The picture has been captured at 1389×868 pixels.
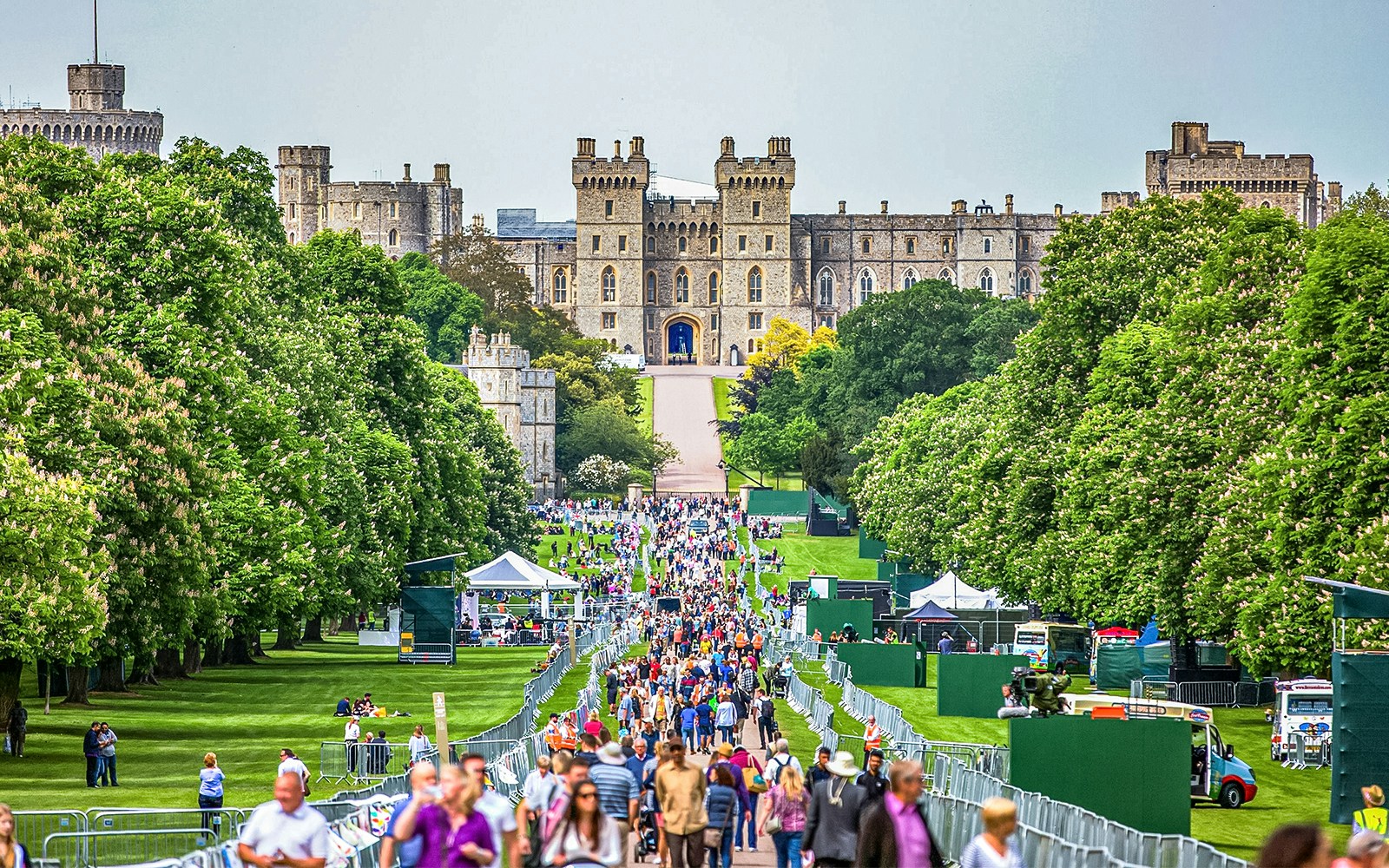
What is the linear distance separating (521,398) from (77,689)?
81.9 meters

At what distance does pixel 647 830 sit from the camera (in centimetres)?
2033

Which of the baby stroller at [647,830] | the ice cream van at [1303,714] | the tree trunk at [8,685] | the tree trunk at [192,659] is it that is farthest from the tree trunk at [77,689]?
the baby stroller at [647,830]

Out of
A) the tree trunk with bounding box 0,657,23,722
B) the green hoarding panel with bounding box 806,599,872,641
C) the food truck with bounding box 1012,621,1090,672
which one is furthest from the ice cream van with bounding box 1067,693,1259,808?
the green hoarding panel with bounding box 806,599,872,641

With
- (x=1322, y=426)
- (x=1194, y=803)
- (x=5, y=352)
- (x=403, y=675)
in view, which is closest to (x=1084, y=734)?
(x=1194, y=803)

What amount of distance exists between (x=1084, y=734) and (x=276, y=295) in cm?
3364

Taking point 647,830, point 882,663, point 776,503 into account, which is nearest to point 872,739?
point 647,830

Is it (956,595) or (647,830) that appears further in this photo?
(956,595)

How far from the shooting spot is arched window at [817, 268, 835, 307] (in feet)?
610

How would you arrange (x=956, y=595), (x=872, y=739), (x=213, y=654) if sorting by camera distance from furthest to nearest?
(x=956, y=595)
(x=213, y=654)
(x=872, y=739)

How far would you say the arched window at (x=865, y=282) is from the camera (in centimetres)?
18650

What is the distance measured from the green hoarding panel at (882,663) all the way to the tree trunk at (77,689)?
14.7 metres

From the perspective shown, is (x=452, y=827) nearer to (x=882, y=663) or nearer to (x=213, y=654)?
(x=882, y=663)

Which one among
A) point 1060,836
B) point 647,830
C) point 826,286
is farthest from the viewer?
point 826,286

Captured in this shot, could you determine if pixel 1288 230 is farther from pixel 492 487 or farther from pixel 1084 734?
pixel 492 487
